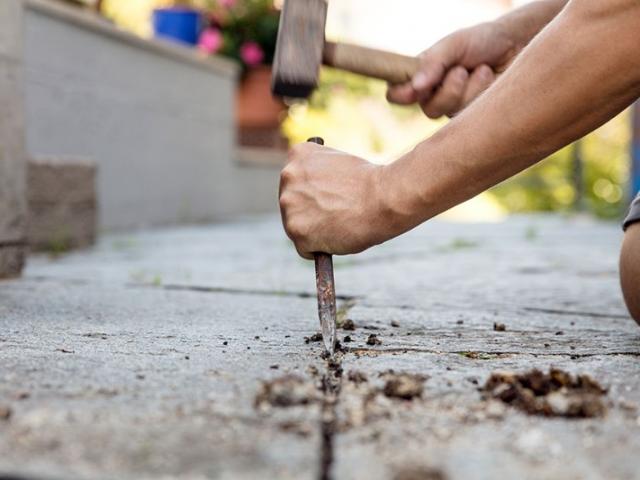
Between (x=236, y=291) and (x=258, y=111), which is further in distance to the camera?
(x=258, y=111)

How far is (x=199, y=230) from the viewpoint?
16.1ft

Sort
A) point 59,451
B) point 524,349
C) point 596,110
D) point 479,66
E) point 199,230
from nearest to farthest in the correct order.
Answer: point 59,451 < point 596,110 < point 524,349 < point 479,66 < point 199,230

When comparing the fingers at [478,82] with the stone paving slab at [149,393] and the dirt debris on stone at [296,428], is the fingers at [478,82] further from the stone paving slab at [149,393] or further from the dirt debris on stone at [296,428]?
the dirt debris on stone at [296,428]

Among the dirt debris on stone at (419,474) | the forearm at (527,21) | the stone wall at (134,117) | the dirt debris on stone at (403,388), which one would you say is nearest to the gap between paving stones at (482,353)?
the dirt debris on stone at (403,388)

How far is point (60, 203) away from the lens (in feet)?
11.3

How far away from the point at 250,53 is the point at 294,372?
601 centimetres

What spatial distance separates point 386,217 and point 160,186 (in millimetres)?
4063

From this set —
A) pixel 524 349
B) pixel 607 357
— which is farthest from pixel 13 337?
pixel 607 357

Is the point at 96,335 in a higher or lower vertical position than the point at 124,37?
lower

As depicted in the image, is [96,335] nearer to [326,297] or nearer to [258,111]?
[326,297]

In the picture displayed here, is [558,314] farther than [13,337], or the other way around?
[558,314]

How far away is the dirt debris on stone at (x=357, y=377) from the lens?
1129mm

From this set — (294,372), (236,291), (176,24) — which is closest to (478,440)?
(294,372)

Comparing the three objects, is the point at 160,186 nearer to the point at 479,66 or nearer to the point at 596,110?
the point at 479,66
